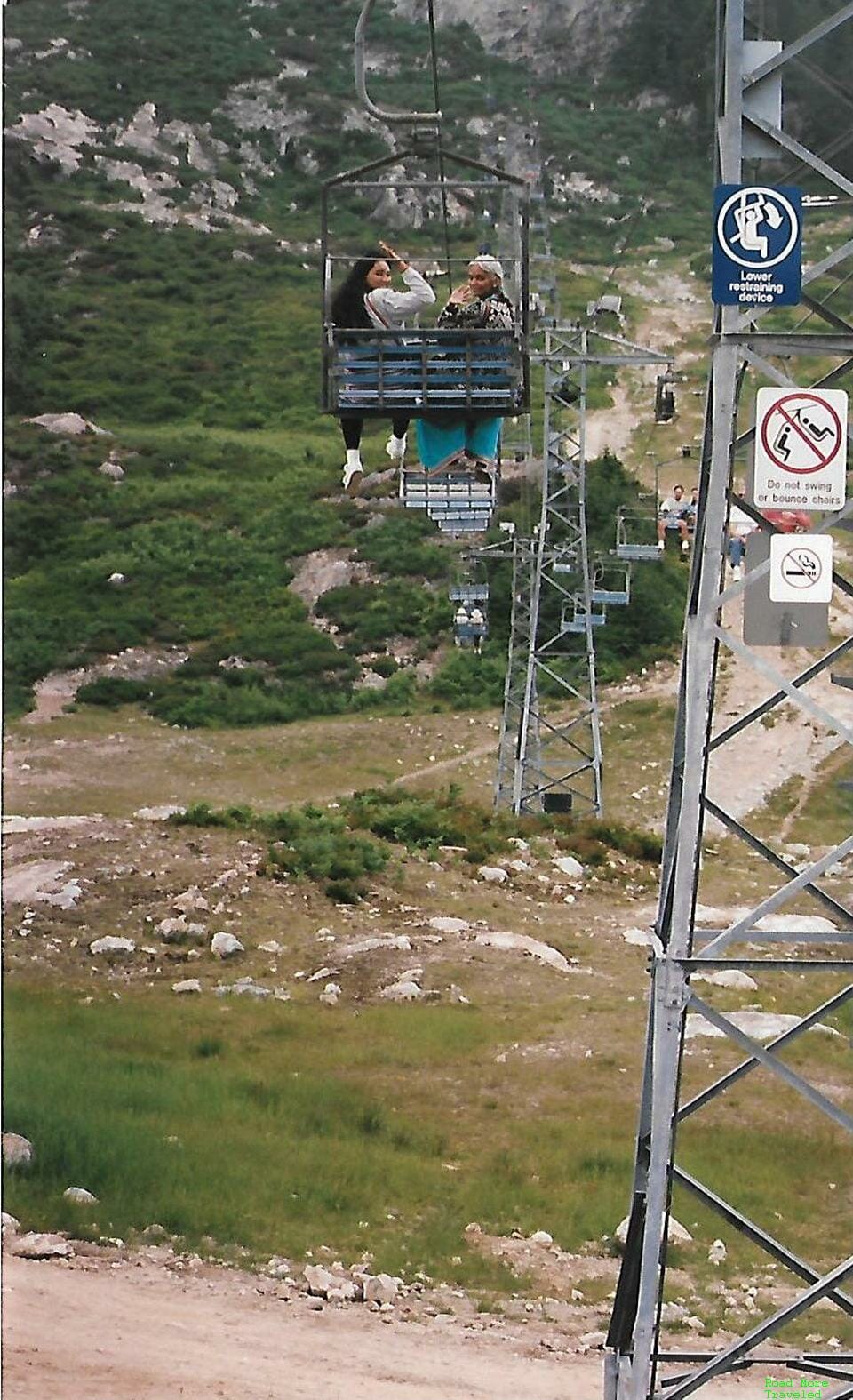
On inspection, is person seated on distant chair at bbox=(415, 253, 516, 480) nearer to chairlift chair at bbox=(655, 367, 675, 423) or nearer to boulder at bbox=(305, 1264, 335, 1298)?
chairlift chair at bbox=(655, 367, 675, 423)

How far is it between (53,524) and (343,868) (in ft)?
40.0

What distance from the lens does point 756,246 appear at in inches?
162

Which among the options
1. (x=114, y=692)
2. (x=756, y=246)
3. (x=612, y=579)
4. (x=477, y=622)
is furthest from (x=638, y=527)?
(x=756, y=246)

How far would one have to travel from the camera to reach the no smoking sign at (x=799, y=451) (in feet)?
13.9

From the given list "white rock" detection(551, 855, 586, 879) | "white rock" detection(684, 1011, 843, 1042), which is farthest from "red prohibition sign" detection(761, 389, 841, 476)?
"white rock" detection(551, 855, 586, 879)

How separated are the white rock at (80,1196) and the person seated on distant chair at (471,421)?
199 inches

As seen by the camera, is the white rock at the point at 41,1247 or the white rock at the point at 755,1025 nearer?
the white rock at the point at 41,1247

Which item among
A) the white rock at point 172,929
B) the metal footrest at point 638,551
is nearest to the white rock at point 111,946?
the white rock at point 172,929

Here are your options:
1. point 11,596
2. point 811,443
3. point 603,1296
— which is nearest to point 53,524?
point 11,596

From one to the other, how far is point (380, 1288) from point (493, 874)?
560 centimetres

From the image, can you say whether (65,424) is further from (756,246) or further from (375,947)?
(756,246)

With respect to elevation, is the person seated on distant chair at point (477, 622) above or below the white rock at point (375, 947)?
above

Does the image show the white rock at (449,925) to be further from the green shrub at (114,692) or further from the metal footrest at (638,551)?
the green shrub at (114,692)

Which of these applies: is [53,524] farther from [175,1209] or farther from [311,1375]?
[311,1375]
